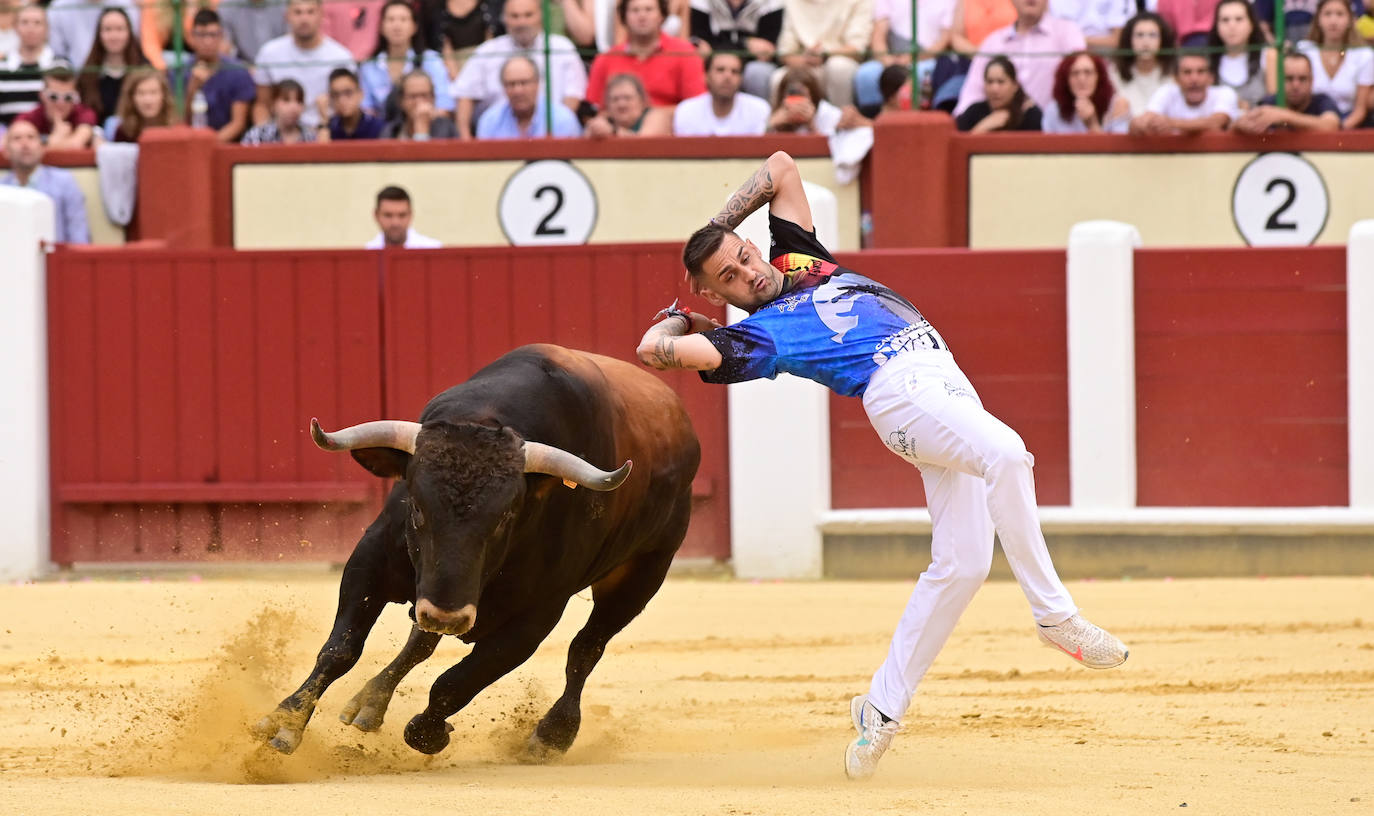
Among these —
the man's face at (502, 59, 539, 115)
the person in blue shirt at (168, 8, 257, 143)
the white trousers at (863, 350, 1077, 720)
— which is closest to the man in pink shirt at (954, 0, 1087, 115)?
the man's face at (502, 59, 539, 115)

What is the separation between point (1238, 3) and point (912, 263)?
2.25 meters

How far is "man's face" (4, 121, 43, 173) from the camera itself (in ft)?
32.4

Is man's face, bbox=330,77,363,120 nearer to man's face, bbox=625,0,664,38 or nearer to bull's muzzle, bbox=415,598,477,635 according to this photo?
man's face, bbox=625,0,664,38

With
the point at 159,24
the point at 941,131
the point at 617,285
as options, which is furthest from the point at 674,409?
the point at 159,24

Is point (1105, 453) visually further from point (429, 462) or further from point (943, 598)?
point (429, 462)

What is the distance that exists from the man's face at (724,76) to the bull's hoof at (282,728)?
5808 millimetres

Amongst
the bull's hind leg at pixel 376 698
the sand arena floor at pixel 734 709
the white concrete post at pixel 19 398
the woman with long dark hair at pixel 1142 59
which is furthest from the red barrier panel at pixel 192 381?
the bull's hind leg at pixel 376 698

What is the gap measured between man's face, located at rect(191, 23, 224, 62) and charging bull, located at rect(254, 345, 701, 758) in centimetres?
569

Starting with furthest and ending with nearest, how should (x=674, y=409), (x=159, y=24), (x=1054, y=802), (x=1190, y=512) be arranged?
(x=159, y=24)
(x=1190, y=512)
(x=674, y=409)
(x=1054, y=802)

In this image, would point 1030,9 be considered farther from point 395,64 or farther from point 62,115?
point 62,115

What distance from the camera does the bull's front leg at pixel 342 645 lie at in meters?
4.50

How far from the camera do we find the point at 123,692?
19.6ft

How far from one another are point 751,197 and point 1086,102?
542cm

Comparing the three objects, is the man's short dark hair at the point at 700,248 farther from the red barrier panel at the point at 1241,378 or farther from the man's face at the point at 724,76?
the man's face at the point at 724,76
